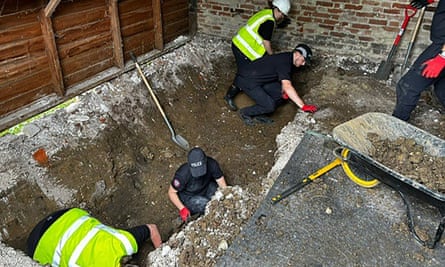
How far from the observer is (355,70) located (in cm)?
500

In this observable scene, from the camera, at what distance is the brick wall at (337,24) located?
4.74 metres

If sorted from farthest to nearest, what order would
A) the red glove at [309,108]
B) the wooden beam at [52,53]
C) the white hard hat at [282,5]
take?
the white hard hat at [282,5]
the red glove at [309,108]
the wooden beam at [52,53]

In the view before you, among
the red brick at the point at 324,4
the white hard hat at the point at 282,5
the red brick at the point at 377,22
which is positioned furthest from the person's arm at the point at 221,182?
the red brick at the point at 377,22

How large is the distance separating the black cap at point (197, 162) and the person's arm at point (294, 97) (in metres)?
1.57

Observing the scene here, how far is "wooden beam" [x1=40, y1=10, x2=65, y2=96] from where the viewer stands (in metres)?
3.39

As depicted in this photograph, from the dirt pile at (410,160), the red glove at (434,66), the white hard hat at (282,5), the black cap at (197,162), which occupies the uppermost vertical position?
the white hard hat at (282,5)

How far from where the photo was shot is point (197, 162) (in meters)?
2.95

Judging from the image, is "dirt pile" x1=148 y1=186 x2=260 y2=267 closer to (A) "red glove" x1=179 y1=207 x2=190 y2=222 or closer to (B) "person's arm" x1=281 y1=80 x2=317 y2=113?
(A) "red glove" x1=179 y1=207 x2=190 y2=222

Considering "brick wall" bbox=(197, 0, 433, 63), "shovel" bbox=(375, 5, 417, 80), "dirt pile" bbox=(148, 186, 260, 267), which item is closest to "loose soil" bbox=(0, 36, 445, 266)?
"dirt pile" bbox=(148, 186, 260, 267)

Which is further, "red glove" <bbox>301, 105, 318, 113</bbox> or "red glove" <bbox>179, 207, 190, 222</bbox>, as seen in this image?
"red glove" <bbox>301, 105, 318, 113</bbox>

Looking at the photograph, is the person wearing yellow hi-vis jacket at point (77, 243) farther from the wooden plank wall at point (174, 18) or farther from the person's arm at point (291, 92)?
the wooden plank wall at point (174, 18)

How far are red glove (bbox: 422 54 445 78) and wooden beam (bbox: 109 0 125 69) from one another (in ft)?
10.4

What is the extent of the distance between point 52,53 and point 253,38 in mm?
2342

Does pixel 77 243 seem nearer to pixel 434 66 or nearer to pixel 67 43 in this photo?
pixel 67 43
